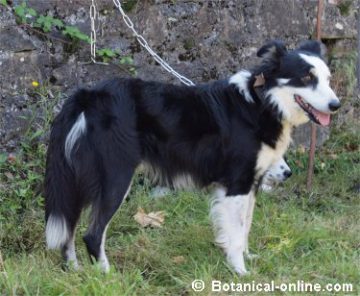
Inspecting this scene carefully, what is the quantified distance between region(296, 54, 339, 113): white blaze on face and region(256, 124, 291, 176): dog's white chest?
0.94 ft

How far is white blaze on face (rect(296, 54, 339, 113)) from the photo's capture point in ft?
12.0

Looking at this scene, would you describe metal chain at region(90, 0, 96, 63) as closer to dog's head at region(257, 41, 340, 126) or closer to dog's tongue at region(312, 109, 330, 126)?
dog's head at region(257, 41, 340, 126)

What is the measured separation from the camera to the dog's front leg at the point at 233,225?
3.82 metres

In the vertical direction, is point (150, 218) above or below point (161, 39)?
below

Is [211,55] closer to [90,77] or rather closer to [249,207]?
[90,77]

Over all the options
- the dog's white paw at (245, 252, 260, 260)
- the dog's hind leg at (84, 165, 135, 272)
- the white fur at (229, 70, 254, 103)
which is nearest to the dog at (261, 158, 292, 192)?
the dog's white paw at (245, 252, 260, 260)

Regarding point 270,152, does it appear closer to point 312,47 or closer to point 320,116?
point 320,116

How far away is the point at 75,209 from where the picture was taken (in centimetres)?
371

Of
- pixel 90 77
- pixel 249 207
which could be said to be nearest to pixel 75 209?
pixel 249 207

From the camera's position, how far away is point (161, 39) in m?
5.21

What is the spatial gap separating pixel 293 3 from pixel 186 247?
2786mm

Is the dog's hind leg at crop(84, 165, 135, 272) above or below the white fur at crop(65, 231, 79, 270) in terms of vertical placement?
above

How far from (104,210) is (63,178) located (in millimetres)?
307

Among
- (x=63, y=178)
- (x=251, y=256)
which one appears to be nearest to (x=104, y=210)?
(x=63, y=178)
